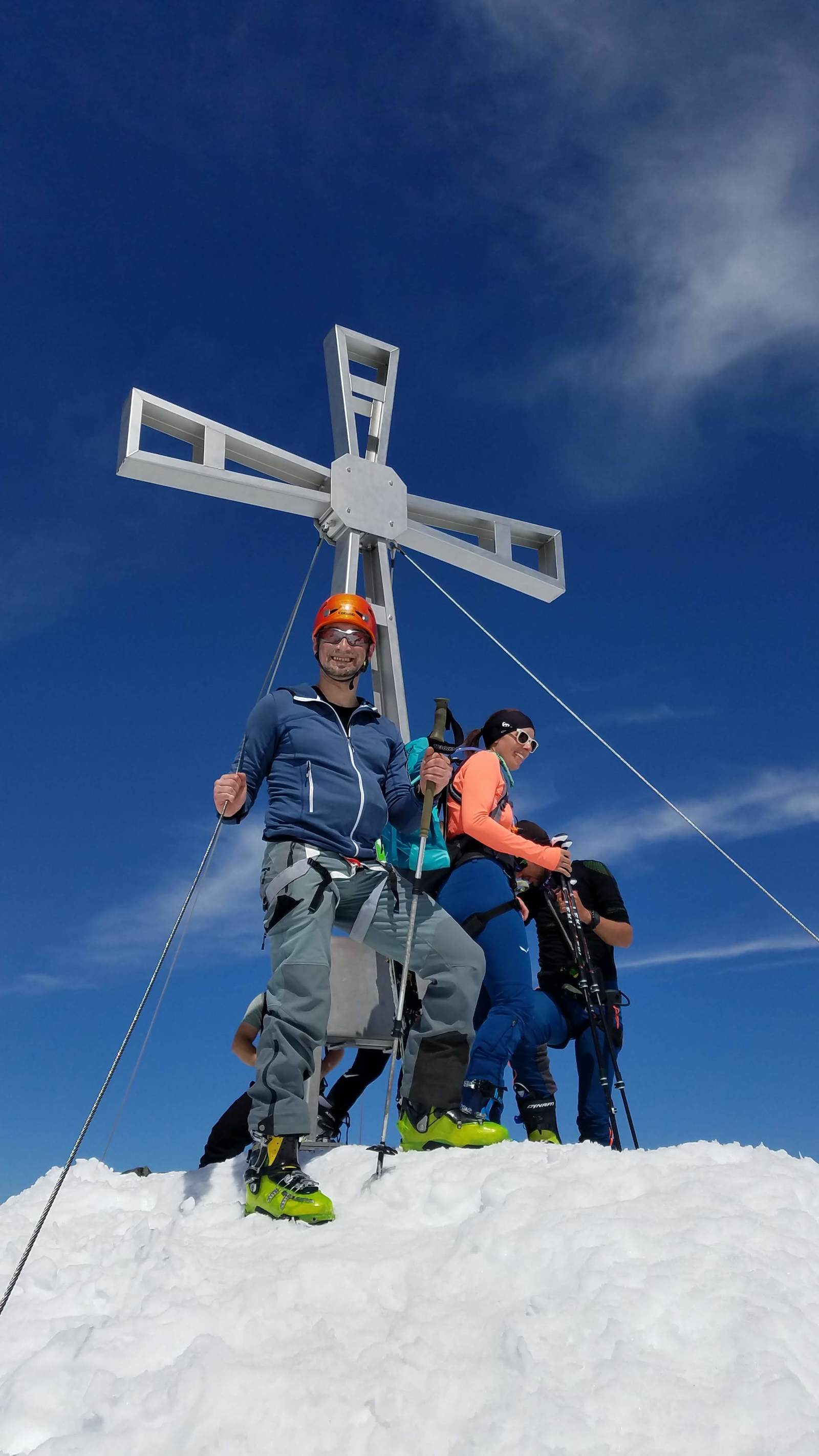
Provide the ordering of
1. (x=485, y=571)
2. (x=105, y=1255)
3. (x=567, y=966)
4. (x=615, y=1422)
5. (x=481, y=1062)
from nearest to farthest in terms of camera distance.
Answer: (x=615, y=1422), (x=105, y=1255), (x=481, y=1062), (x=567, y=966), (x=485, y=571)

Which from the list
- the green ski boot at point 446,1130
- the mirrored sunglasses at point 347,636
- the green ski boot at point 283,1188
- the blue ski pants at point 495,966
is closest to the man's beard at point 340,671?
the mirrored sunglasses at point 347,636

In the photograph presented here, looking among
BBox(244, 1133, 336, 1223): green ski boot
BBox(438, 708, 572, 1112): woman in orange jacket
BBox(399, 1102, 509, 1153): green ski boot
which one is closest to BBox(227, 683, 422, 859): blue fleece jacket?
BBox(438, 708, 572, 1112): woman in orange jacket

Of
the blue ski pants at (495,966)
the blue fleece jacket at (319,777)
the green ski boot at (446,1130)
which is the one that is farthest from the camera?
the blue ski pants at (495,966)

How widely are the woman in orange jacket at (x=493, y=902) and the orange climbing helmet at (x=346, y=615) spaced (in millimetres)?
1049

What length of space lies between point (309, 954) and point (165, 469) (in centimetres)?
372

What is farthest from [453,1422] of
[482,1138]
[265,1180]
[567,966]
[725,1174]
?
[567,966]

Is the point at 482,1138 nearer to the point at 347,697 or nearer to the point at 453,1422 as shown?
the point at 453,1422

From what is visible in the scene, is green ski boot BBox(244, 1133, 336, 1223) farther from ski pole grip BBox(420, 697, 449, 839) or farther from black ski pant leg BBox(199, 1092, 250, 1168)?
ski pole grip BBox(420, 697, 449, 839)

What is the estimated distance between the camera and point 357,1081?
20.0 ft

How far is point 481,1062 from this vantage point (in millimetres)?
5277

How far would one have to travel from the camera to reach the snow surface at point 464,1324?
2.49 meters

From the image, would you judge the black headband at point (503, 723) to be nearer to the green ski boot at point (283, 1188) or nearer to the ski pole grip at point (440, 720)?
the ski pole grip at point (440, 720)

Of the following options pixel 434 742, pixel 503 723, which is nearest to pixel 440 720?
pixel 434 742

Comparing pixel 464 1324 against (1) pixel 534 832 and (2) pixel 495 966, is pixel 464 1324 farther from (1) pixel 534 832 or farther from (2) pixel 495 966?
(1) pixel 534 832
